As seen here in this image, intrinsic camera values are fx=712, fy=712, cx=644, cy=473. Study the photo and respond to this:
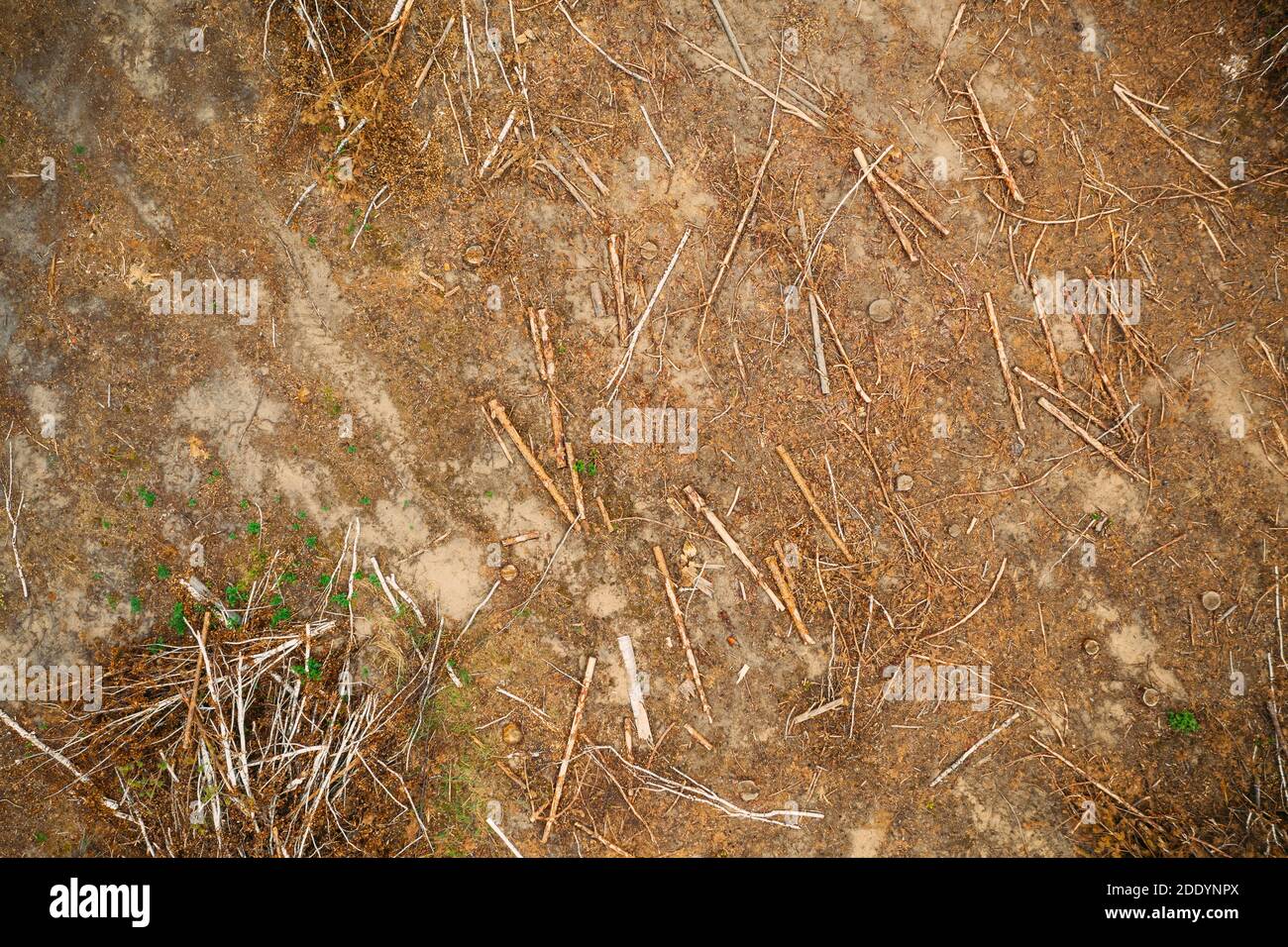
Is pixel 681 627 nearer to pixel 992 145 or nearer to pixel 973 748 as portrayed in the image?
pixel 973 748

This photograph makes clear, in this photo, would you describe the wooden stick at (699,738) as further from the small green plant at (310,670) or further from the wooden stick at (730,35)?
the wooden stick at (730,35)

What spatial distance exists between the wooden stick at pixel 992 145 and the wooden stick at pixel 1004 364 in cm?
101

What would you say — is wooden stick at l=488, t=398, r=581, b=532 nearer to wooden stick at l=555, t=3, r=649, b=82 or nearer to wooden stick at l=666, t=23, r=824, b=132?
wooden stick at l=555, t=3, r=649, b=82

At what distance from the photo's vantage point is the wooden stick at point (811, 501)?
22.6ft

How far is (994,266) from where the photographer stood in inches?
274

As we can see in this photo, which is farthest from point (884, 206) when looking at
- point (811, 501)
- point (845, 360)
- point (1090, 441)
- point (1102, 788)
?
point (1102, 788)

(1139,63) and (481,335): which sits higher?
(1139,63)

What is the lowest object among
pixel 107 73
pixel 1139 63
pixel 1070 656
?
pixel 1070 656

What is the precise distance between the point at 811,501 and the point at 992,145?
3847mm

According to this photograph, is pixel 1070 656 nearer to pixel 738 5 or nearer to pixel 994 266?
pixel 994 266

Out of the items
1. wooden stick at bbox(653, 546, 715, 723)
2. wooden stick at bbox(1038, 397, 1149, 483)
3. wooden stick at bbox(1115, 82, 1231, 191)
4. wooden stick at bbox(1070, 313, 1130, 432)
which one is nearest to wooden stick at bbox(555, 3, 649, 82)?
wooden stick at bbox(653, 546, 715, 723)

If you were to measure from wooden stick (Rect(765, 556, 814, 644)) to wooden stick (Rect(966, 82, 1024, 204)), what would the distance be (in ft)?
13.9

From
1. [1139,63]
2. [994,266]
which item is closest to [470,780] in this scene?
[994,266]
